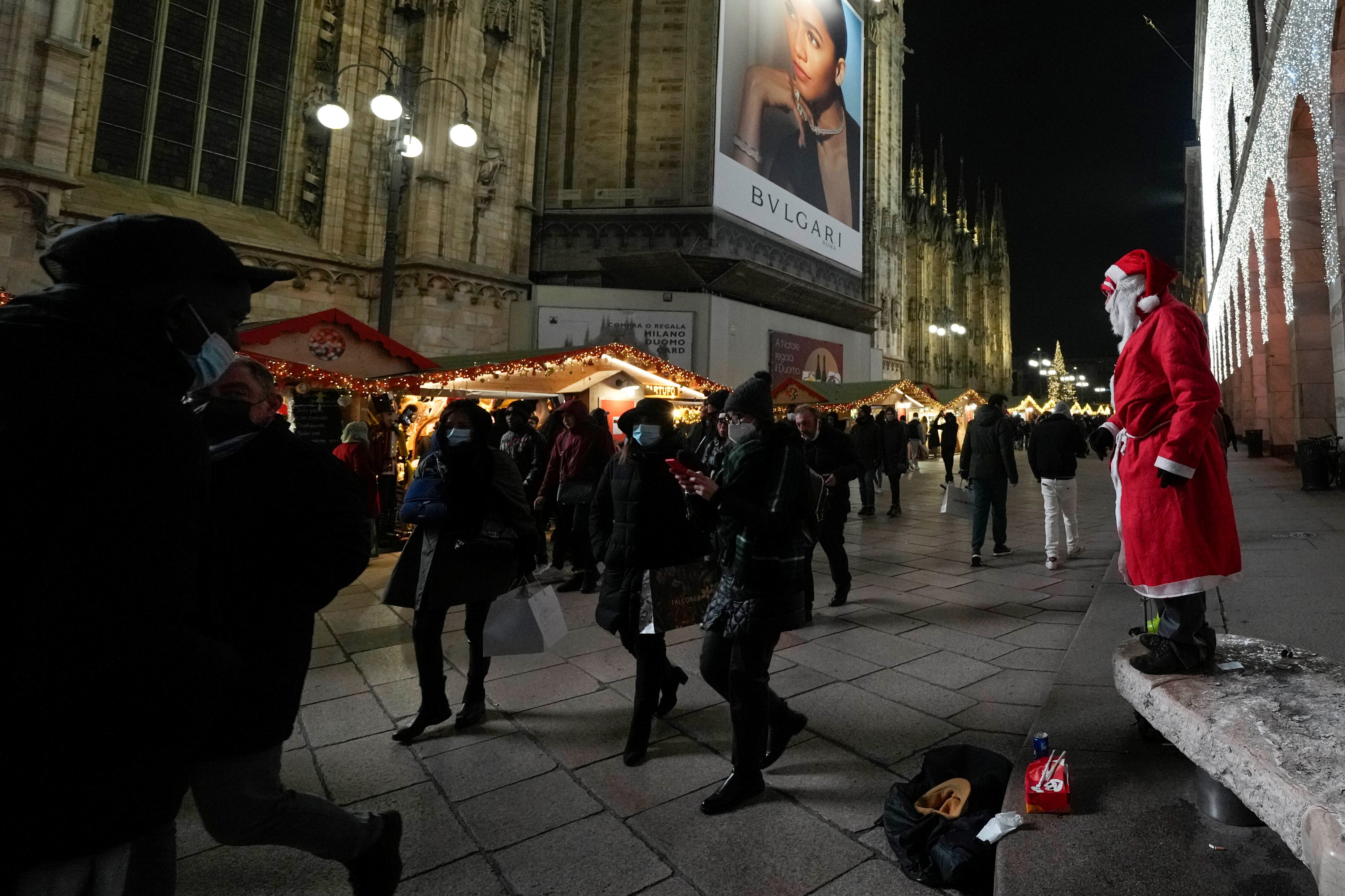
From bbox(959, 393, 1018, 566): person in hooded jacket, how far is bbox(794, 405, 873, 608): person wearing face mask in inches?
62.1

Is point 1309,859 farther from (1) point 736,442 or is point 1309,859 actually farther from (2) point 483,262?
(2) point 483,262

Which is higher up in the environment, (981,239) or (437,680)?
(981,239)

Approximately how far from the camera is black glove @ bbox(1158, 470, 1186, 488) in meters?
2.34

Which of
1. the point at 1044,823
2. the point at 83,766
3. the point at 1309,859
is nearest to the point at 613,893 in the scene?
the point at 1044,823

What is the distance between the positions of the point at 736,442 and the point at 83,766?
90.9 inches

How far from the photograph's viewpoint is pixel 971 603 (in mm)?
5773

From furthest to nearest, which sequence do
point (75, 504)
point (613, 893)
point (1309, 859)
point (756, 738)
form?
point (756, 738)
point (613, 893)
point (1309, 859)
point (75, 504)

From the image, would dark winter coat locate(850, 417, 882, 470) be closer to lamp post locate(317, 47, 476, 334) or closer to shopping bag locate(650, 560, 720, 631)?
lamp post locate(317, 47, 476, 334)

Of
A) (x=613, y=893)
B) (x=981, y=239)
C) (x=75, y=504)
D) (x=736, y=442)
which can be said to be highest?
(x=981, y=239)

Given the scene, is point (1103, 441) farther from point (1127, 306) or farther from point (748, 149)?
point (748, 149)

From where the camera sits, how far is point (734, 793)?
268 cm

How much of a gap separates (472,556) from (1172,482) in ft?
9.65

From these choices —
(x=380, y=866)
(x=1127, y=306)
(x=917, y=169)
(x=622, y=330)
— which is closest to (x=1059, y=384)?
(x=917, y=169)

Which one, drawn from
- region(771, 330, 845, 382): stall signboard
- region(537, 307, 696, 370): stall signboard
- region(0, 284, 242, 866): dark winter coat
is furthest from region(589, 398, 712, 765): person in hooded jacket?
region(771, 330, 845, 382): stall signboard
